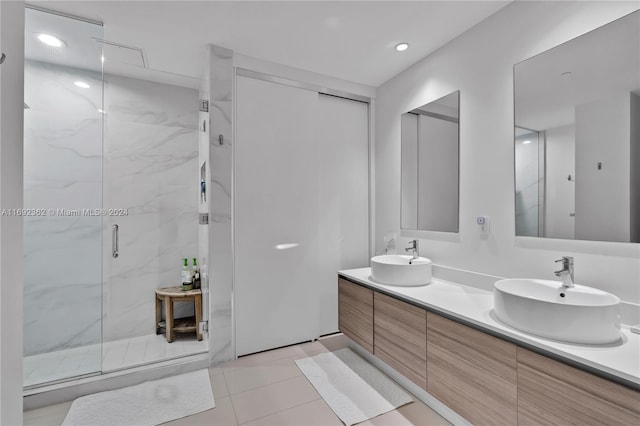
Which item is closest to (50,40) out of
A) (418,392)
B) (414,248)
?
(414,248)

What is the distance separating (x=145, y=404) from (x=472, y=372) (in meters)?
1.94

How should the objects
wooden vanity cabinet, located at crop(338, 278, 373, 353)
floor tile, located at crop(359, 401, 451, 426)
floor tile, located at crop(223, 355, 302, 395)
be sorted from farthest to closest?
wooden vanity cabinet, located at crop(338, 278, 373, 353) → floor tile, located at crop(223, 355, 302, 395) → floor tile, located at crop(359, 401, 451, 426)

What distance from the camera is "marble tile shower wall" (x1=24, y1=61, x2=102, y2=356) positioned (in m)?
1.97

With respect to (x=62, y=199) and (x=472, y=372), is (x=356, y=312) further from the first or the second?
(x=62, y=199)

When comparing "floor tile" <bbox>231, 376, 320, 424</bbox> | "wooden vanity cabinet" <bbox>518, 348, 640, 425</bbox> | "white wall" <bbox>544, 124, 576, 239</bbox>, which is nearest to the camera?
"wooden vanity cabinet" <bbox>518, 348, 640, 425</bbox>

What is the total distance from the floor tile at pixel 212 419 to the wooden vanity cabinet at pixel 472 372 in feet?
3.84

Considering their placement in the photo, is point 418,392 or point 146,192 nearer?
point 418,392

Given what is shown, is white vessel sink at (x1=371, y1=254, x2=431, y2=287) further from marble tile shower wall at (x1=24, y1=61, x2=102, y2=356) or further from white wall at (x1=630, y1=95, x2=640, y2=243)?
marble tile shower wall at (x1=24, y1=61, x2=102, y2=356)

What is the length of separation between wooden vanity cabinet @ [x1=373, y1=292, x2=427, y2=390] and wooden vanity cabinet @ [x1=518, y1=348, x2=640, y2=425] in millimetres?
549

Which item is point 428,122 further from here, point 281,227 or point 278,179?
point 281,227

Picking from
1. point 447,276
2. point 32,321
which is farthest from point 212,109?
point 447,276

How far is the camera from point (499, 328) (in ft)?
4.33

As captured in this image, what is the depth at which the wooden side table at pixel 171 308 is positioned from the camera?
265cm

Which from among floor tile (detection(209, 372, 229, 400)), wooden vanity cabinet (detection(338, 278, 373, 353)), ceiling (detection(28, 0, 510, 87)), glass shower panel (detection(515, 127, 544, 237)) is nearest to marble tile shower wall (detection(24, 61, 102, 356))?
ceiling (detection(28, 0, 510, 87))
